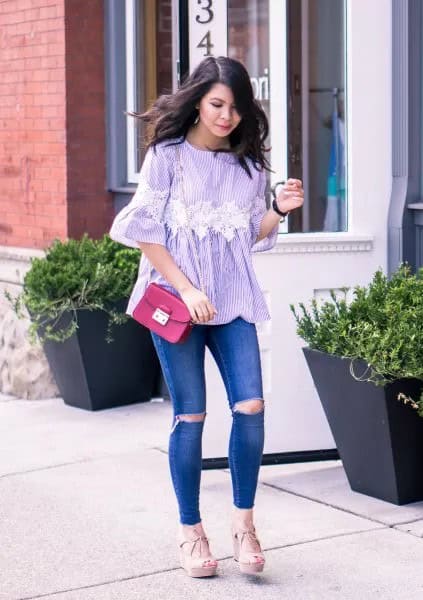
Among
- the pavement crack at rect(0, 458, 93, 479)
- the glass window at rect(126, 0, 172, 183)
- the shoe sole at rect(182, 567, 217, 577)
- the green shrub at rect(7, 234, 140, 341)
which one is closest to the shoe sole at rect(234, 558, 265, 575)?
the shoe sole at rect(182, 567, 217, 577)

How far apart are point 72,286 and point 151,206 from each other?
2968 mm

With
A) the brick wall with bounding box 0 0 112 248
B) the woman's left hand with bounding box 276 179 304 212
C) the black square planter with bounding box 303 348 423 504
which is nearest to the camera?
the woman's left hand with bounding box 276 179 304 212

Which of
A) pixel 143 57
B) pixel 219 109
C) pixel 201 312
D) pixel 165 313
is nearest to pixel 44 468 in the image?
pixel 165 313

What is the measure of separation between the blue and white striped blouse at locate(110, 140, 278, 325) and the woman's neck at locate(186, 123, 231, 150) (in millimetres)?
31

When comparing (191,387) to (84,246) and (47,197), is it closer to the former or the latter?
(84,246)

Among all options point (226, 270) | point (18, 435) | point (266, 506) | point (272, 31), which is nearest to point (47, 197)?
point (18, 435)

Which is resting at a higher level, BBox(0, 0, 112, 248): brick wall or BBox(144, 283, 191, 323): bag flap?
BBox(0, 0, 112, 248): brick wall

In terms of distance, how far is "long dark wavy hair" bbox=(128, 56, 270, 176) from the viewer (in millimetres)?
4414

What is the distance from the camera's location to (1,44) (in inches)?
350

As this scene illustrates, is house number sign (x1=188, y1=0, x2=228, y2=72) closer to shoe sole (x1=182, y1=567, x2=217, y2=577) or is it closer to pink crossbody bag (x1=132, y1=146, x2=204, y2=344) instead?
pink crossbody bag (x1=132, y1=146, x2=204, y2=344)

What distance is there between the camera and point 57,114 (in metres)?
8.27

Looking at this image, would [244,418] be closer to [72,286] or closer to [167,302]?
[167,302]

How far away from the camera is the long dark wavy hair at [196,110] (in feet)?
14.5

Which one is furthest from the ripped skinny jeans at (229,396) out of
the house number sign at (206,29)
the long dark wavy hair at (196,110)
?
the house number sign at (206,29)
